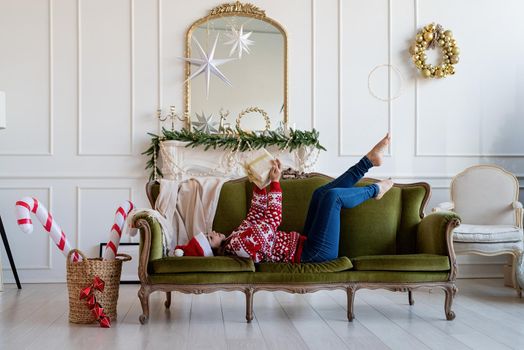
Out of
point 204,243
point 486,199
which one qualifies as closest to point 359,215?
point 204,243

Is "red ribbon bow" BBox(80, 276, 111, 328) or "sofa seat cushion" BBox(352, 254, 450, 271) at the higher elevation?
"sofa seat cushion" BBox(352, 254, 450, 271)

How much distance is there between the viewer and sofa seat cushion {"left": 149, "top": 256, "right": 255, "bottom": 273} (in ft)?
12.5

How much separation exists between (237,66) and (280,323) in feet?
8.93

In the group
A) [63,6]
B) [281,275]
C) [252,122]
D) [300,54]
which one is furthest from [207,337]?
[63,6]

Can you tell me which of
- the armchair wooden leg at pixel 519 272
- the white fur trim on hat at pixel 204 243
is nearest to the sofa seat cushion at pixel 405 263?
the white fur trim on hat at pixel 204 243

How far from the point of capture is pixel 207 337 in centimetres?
350

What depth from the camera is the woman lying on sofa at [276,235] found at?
3.95 meters

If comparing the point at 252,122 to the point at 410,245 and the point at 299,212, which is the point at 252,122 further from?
the point at 410,245

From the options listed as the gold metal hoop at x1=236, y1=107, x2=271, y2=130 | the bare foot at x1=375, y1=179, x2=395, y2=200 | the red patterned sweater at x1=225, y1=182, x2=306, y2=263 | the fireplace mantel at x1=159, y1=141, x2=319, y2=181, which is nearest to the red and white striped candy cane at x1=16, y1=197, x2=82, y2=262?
the red patterned sweater at x1=225, y1=182, x2=306, y2=263

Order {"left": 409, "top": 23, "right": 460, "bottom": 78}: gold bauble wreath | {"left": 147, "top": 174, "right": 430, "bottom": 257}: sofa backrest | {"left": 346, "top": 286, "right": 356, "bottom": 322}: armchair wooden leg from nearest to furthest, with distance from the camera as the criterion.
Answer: {"left": 346, "top": 286, "right": 356, "bottom": 322}: armchair wooden leg < {"left": 147, "top": 174, "right": 430, "bottom": 257}: sofa backrest < {"left": 409, "top": 23, "right": 460, "bottom": 78}: gold bauble wreath

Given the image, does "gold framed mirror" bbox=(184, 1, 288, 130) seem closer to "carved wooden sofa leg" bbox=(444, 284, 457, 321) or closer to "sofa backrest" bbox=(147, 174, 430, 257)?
"sofa backrest" bbox=(147, 174, 430, 257)

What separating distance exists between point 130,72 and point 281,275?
2.75 meters

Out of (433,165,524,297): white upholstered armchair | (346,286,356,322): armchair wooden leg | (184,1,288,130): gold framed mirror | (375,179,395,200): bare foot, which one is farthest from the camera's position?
(184,1,288,130): gold framed mirror

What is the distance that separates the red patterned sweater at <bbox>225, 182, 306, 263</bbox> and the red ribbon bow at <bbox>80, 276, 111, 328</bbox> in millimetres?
817
